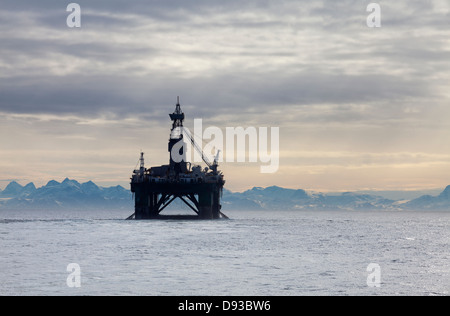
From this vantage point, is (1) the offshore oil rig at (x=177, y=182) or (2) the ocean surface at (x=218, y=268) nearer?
(2) the ocean surface at (x=218, y=268)

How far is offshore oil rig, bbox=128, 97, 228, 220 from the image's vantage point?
12912 cm

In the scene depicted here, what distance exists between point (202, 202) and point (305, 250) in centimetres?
6742

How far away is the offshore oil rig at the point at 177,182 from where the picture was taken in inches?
5084

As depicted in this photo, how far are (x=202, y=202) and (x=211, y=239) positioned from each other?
51.7m

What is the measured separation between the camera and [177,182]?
421 ft

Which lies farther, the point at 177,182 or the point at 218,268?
the point at 177,182

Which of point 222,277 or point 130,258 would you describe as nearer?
point 222,277

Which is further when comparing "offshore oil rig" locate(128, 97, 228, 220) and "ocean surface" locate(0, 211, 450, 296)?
"offshore oil rig" locate(128, 97, 228, 220)
